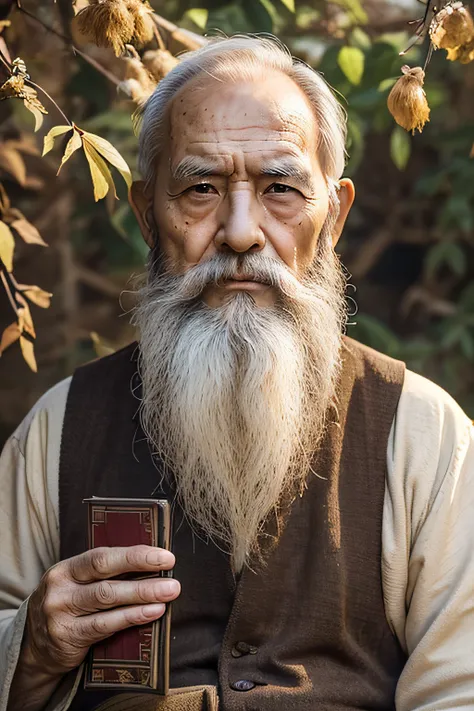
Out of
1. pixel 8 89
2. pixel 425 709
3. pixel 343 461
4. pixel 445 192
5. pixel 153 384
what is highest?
pixel 445 192

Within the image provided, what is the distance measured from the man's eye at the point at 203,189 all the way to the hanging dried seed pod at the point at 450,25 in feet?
1.78

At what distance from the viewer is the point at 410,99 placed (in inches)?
78.5

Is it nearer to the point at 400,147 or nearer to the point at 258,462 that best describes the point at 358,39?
the point at 400,147

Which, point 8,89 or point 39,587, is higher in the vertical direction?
point 8,89

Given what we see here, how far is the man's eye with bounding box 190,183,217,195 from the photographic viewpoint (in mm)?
2143

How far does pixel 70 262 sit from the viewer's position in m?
4.41

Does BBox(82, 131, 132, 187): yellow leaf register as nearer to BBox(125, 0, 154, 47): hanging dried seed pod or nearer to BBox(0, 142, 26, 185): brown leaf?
BBox(125, 0, 154, 47): hanging dried seed pod

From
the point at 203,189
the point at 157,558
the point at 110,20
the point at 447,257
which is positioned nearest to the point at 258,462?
the point at 157,558

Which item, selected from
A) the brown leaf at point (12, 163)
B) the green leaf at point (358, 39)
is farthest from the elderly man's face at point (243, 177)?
the green leaf at point (358, 39)

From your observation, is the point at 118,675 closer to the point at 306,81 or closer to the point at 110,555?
the point at 110,555

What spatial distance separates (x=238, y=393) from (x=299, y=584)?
41 centimetres

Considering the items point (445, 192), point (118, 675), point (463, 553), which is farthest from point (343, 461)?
point (445, 192)

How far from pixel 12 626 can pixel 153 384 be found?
582 mm

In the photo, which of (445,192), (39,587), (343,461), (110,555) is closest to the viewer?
(110,555)
